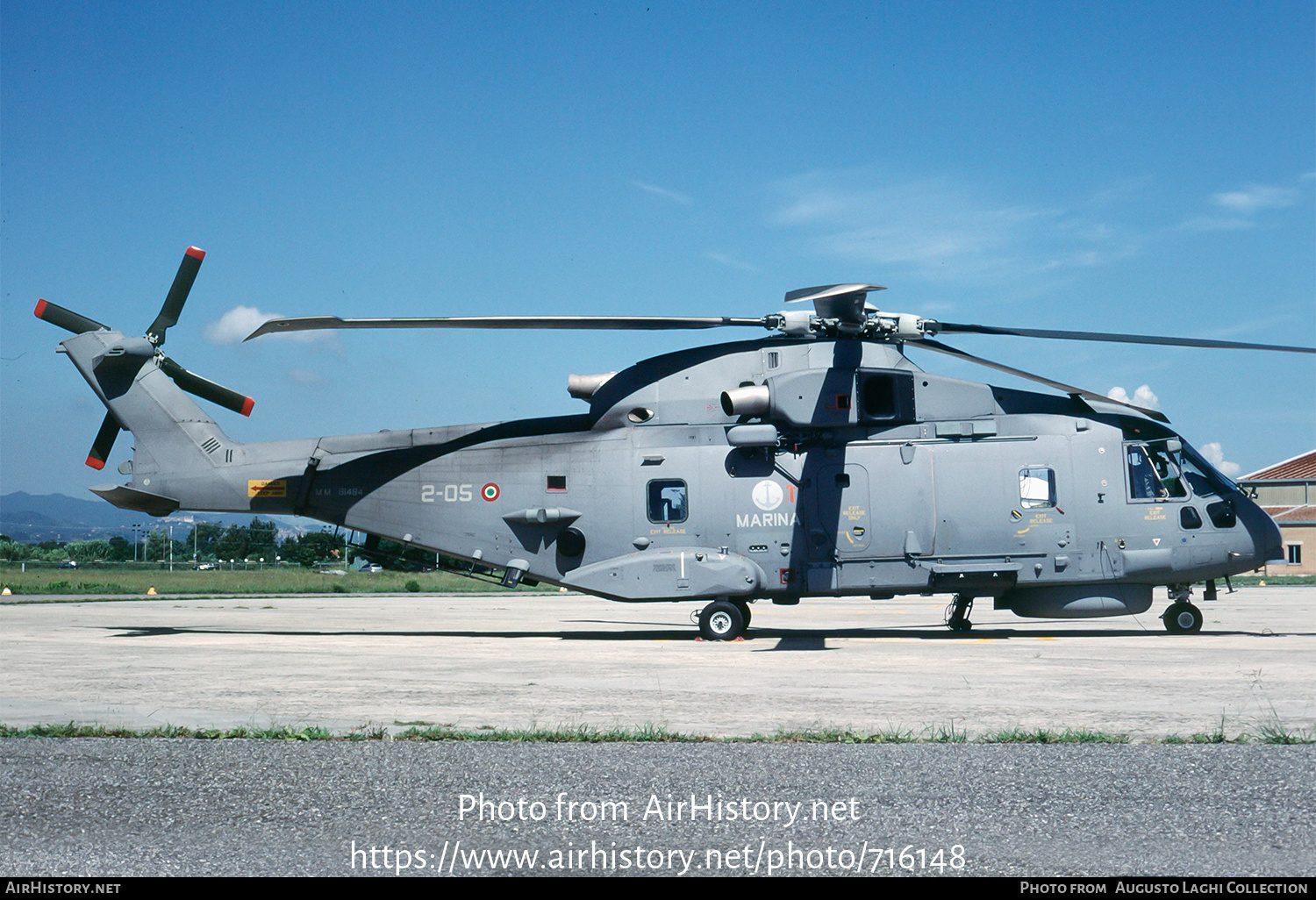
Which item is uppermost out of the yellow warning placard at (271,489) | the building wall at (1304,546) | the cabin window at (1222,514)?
the yellow warning placard at (271,489)

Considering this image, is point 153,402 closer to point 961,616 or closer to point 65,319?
point 65,319

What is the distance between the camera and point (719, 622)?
16031 millimetres

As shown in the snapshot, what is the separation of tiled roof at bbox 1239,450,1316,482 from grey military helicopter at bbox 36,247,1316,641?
59719 millimetres

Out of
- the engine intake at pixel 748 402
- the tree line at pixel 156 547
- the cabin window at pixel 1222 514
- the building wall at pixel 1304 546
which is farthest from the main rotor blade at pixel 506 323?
the tree line at pixel 156 547

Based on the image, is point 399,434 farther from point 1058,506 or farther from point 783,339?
point 1058,506

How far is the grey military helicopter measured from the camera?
1596cm

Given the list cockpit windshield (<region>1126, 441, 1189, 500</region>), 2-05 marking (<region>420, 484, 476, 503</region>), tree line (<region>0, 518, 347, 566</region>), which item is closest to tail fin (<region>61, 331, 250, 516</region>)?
2-05 marking (<region>420, 484, 476, 503</region>)

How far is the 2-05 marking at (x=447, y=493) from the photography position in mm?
17359

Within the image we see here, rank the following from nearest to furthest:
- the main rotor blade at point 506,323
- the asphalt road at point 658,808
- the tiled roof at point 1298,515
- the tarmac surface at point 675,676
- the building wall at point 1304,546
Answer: the asphalt road at point 658,808, the tarmac surface at point 675,676, the main rotor blade at point 506,323, the building wall at point 1304,546, the tiled roof at point 1298,515

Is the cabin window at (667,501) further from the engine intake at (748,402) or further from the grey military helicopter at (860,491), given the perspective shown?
the engine intake at (748,402)

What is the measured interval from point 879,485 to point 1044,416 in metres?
2.95

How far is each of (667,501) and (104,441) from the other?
Result: 416 inches

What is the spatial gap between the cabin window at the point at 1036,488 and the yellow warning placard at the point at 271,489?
12.4 meters

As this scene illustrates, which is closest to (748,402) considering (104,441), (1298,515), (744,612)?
(744,612)
